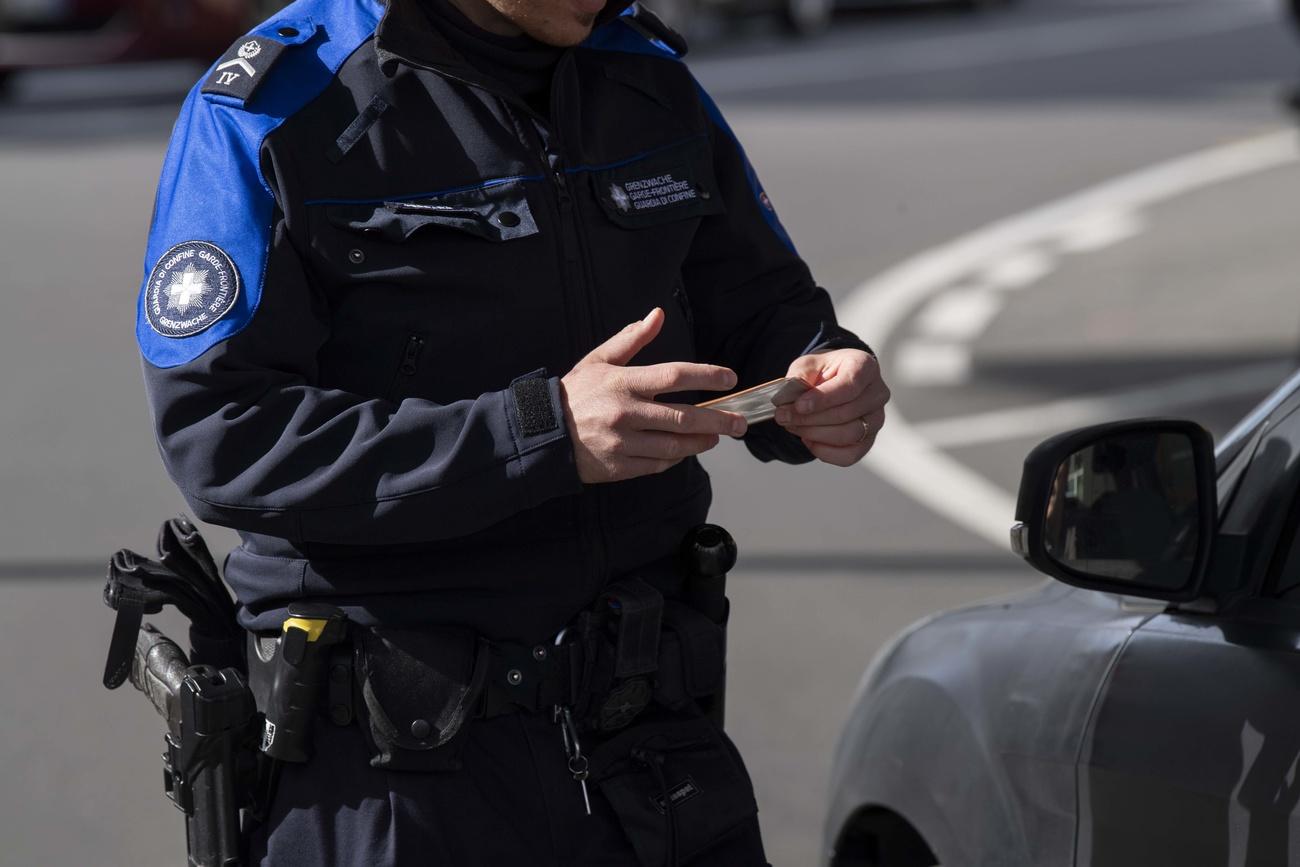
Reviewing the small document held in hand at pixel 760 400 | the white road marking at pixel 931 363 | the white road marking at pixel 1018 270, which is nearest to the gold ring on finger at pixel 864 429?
the small document held in hand at pixel 760 400

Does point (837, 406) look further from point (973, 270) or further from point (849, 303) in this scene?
point (973, 270)

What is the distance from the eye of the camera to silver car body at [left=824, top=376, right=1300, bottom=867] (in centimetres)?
218

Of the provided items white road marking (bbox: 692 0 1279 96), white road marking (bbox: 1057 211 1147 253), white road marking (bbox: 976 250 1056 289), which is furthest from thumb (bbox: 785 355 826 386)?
white road marking (bbox: 692 0 1279 96)

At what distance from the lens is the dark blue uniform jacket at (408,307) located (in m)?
2.21

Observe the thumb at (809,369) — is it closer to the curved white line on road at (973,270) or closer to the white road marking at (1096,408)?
the curved white line on road at (973,270)

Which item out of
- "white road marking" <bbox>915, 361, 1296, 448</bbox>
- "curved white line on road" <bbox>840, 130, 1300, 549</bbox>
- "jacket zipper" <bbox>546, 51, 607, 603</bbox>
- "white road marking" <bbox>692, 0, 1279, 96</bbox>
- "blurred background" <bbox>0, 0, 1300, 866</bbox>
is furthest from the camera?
"white road marking" <bbox>692, 0, 1279, 96</bbox>

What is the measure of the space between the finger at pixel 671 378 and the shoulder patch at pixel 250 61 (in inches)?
22.5

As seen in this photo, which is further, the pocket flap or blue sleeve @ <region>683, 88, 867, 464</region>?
blue sleeve @ <region>683, 88, 867, 464</region>

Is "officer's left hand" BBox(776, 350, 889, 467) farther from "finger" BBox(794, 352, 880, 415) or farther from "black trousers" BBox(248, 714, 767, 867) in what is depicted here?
"black trousers" BBox(248, 714, 767, 867)

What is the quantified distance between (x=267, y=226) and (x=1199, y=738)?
3.92 feet

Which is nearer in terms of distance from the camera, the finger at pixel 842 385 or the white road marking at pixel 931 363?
the finger at pixel 842 385

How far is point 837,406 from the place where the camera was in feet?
7.80

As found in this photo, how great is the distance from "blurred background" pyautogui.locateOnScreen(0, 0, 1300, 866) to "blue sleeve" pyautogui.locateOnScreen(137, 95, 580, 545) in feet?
8.63

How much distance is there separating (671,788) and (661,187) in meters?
0.75
